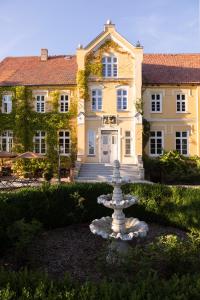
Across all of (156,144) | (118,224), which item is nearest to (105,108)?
(156,144)

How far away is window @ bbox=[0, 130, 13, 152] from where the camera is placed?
91.7 feet

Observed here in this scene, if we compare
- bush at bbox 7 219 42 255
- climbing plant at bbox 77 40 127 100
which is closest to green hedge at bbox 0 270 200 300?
bush at bbox 7 219 42 255

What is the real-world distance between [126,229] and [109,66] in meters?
19.6

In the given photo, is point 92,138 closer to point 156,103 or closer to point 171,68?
point 156,103

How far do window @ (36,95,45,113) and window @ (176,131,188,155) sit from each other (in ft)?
37.5

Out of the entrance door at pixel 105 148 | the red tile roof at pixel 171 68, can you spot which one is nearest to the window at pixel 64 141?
the entrance door at pixel 105 148

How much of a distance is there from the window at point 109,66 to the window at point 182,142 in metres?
7.27

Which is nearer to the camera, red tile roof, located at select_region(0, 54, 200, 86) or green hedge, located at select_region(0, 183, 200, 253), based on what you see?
green hedge, located at select_region(0, 183, 200, 253)

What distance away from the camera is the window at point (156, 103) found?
28.2 meters

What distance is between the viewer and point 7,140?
28.0m

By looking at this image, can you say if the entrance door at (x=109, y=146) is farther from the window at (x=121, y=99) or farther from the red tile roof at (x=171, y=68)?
the red tile roof at (x=171, y=68)

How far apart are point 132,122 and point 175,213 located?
15680 mm

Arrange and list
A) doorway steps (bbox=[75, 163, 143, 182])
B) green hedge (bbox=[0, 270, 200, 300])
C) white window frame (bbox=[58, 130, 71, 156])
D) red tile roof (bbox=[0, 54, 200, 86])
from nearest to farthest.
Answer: green hedge (bbox=[0, 270, 200, 300]) → doorway steps (bbox=[75, 163, 143, 182]) → white window frame (bbox=[58, 130, 71, 156]) → red tile roof (bbox=[0, 54, 200, 86])

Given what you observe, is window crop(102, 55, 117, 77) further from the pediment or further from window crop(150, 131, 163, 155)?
window crop(150, 131, 163, 155)
